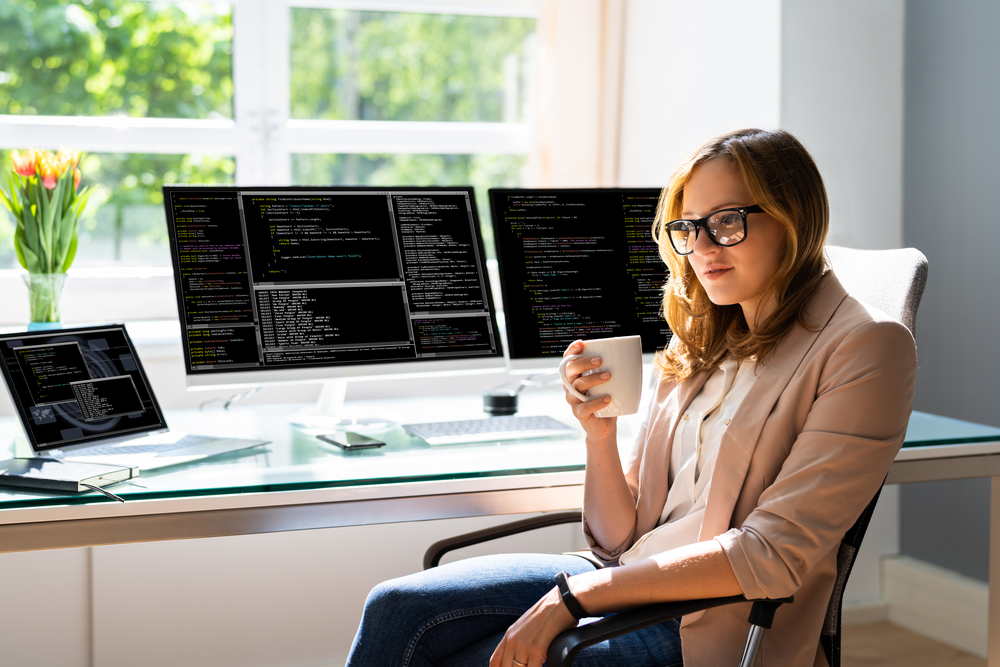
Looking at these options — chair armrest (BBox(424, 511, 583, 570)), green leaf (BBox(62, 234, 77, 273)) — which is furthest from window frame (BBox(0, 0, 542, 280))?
chair armrest (BBox(424, 511, 583, 570))

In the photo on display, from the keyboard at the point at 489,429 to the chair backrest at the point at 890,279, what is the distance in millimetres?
610

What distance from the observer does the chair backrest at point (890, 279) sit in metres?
1.34

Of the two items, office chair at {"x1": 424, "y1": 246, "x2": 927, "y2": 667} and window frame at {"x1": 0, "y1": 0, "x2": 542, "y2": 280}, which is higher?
window frame at {"x1": 0, "y1": 0, "x2": 542, "y2": 280}

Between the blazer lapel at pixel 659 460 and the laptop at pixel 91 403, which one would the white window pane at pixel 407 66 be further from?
the blazer lapel at pixel 659 460

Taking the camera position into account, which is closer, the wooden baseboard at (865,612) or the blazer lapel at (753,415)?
the blazer lapel at (753,415)

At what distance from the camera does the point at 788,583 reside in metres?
1.10

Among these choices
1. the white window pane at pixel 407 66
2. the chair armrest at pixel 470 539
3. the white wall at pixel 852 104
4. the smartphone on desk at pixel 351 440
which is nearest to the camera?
the chair armrest at pixel 470 539

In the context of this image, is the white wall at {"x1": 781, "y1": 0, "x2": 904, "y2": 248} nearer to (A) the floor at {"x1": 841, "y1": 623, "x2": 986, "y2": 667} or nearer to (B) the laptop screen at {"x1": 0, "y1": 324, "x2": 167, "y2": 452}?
(A) the floor at {"x1": 841, "y1": 623, "x2": 986, "y2": 667}

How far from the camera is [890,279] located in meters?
1.40

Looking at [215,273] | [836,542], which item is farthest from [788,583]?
[215,273]

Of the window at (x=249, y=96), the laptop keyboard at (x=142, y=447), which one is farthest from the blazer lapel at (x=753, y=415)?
the window at (x=249, y=96)

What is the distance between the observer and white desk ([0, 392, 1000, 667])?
1.31 m

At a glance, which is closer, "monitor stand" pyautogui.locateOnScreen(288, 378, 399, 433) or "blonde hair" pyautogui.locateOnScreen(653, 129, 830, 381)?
"blonde hair" pyautogui.locateOnScreen(653, 129, 830, 381)

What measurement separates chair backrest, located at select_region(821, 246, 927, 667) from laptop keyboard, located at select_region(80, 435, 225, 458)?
1.11m
